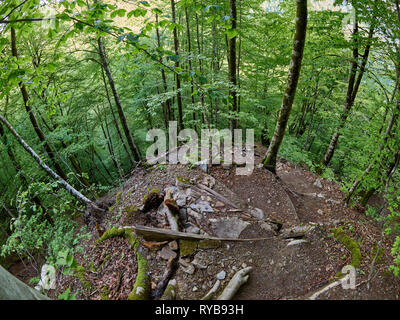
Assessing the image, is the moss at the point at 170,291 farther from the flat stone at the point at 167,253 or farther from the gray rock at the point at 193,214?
the gray rock at the point at 193,214

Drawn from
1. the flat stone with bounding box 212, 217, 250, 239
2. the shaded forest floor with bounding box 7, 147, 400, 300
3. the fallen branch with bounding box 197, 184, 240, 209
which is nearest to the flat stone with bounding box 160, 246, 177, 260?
the shaded forest floor with bounding box 7, 147, 400, 300

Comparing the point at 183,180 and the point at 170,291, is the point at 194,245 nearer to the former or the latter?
the point at 170,291

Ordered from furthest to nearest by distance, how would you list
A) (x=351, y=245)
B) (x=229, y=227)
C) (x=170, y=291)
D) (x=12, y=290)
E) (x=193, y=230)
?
(x=229, y=227) → (x=193, y=230) → (x=351, y=245) → (x=170, y=291) → (x=12, y=290)

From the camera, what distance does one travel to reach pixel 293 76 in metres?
5.30

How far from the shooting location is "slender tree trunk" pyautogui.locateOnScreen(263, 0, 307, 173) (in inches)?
183

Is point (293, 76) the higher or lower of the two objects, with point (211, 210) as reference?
higher

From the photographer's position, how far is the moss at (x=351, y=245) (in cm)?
362

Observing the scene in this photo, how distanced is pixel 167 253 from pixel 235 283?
4.61 feet

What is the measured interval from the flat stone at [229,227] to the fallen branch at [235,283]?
839 millimetres

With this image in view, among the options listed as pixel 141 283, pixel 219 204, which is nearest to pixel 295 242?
pixel 219 204

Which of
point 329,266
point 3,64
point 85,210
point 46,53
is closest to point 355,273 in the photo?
point 329,266

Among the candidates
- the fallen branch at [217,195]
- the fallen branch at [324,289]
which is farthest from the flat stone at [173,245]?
the fallen branch at [324,289]

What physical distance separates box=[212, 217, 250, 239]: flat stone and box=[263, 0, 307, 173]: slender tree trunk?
2433mm
